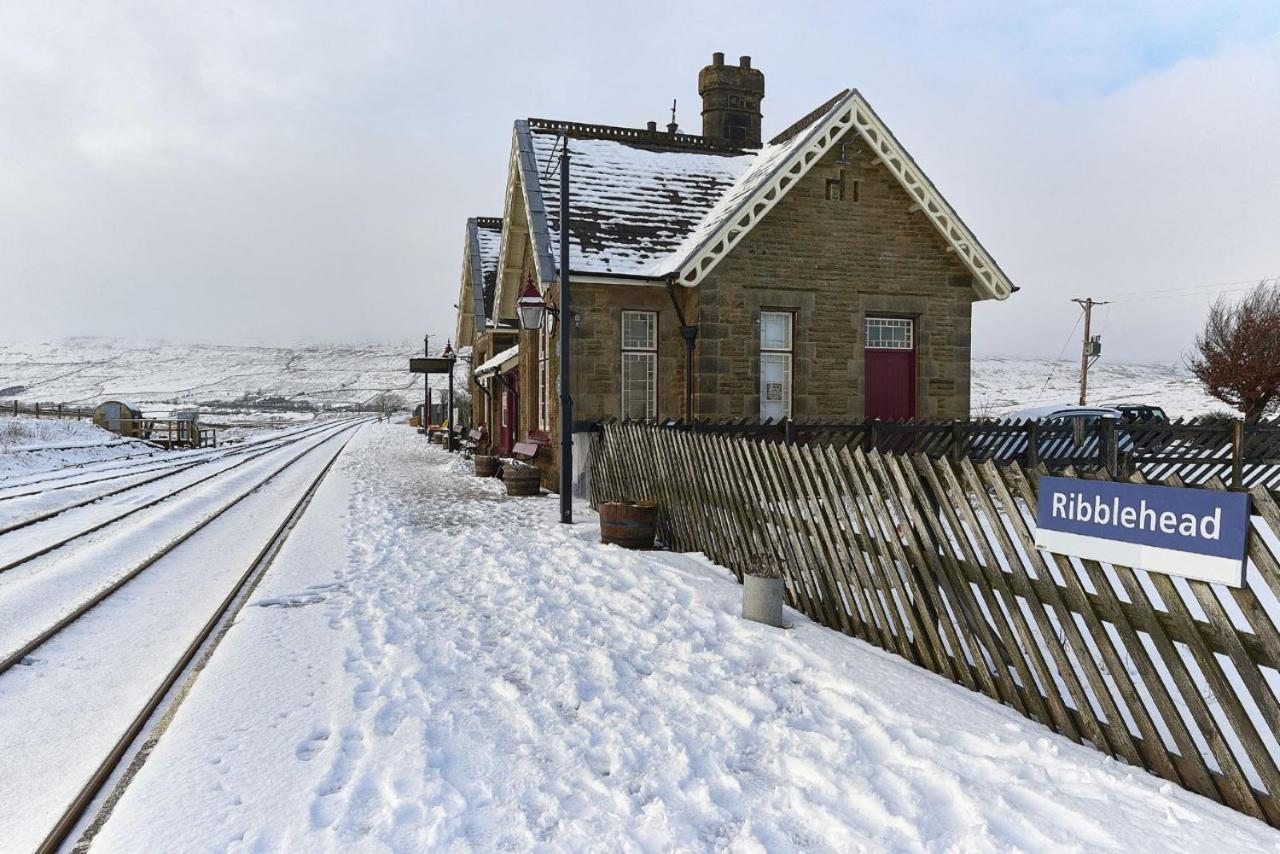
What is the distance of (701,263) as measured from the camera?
13.6 meters

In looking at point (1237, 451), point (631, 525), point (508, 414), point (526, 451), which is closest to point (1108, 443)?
point (1237, 451)

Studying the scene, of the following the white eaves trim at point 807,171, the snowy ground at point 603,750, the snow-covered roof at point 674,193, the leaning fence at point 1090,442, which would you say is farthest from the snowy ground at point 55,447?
the leaning fence at point 1090,442

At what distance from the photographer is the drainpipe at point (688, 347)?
1404cm

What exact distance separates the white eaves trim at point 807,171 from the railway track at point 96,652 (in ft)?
28.3

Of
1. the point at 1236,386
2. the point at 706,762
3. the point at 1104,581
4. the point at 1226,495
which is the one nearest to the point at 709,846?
the point at 706,762

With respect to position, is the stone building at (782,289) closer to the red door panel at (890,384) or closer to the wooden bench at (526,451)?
the red door panel at (890,384)

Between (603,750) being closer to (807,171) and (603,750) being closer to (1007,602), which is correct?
(1007,602)

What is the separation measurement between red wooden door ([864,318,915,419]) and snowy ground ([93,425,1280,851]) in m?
9.97

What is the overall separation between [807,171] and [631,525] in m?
8.98

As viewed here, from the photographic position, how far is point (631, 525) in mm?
9070

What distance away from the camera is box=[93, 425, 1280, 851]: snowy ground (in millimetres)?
3195

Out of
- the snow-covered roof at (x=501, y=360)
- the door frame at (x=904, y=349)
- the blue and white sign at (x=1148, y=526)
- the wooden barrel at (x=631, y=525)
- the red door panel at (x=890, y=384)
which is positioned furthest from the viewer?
the snow-covered roof at (x=501, y=360)

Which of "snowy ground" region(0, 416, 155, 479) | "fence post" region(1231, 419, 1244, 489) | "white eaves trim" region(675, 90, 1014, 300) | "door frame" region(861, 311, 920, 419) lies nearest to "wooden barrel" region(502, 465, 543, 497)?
"white eaves trim" region(675, 90, 1014, 300)

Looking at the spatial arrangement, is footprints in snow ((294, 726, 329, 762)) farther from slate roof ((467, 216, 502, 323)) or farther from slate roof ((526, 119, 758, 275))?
slate roof ((467, 216, 502, 323))
